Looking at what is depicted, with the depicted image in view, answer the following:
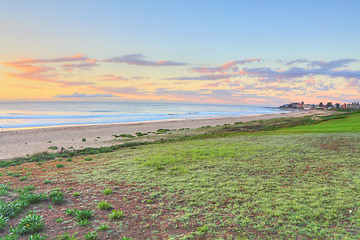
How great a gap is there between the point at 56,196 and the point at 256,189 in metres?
7.23

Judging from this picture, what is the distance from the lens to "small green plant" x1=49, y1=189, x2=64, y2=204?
707cm

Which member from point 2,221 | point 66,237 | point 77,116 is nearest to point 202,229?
point 66,237

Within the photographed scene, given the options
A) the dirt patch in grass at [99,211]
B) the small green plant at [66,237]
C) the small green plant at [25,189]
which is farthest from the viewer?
the small green plant at [25,189]

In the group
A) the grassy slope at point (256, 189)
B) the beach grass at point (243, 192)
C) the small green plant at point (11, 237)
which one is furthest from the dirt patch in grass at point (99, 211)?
the grassy slope at point (256, 189)

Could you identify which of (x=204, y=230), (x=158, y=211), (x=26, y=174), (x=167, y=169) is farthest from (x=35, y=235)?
(x=26, y=174)

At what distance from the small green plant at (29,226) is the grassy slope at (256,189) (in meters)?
2.98

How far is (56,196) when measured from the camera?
7371mm

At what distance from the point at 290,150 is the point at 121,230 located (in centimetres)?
1202

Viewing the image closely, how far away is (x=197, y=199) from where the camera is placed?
691 cm

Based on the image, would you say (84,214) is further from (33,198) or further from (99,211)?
(33,198)

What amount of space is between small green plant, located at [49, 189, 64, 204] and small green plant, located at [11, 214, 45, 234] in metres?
1.31

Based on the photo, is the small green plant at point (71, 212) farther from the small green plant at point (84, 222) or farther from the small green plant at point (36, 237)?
the small green plant at point (36, 237)

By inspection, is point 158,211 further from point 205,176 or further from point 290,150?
point 290,150

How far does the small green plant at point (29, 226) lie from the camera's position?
5.29 metres
